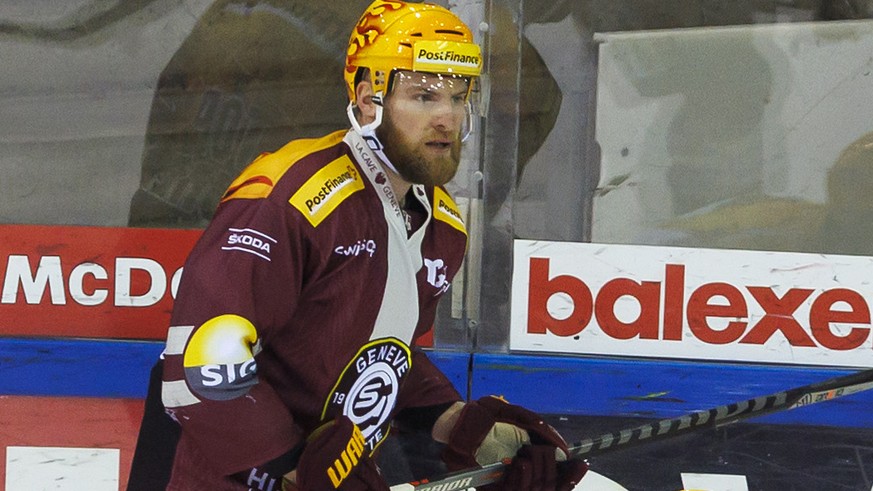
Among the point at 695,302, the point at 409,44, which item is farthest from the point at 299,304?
the point at 695,302

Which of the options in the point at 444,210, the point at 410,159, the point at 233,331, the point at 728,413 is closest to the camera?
the point at 233,331

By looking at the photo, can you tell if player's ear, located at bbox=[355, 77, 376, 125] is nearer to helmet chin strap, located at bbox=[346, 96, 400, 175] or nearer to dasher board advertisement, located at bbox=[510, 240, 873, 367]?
helmet chin strap, located at bbox=[346, 96, 400, 175]

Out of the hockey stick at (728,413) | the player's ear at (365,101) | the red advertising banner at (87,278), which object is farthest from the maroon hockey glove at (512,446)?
the red advertising banner at (87,278)

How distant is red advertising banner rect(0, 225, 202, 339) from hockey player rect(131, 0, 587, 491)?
741 millimetres

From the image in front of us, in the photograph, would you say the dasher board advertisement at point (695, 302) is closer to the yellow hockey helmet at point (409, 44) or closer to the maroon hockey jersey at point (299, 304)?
the maroon hockey jersey at point (299, 304)

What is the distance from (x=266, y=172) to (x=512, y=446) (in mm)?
840

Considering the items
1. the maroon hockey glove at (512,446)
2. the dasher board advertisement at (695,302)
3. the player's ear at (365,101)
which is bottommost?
the maroon hockey glove at (512,446)

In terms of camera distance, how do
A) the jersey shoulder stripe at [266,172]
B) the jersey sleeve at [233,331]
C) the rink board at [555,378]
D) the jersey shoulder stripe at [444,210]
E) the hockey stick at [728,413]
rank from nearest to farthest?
the jersey sleeve at [233,331] → the jersey shoulder stripe at [266,172] → the jersey shoulder stripe at [444,210] → the hockey stick at [728,413] → the rink board at [555,378]

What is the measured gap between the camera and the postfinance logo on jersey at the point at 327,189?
2.07 meters

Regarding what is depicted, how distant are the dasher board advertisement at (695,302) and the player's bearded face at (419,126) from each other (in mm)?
821

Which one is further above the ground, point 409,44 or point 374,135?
point 409,44

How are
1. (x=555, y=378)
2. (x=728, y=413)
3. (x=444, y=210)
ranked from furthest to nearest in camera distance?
(x=555, y=378), (x=728, y=413), (x=444, y=210)

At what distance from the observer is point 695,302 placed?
117 inches

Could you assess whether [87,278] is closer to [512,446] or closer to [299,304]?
[299,304]
